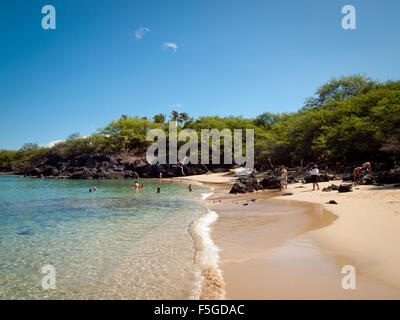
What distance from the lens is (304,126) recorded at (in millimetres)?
36938

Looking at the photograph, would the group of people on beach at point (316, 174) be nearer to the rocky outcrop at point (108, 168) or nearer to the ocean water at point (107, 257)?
the ocean water at point (107, 257)

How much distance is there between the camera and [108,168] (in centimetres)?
6562

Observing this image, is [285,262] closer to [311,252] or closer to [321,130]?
[311,252]

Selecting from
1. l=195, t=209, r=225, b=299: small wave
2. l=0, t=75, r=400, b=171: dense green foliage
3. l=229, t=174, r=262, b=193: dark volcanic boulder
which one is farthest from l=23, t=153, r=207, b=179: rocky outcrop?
l=195, t=209, r=225, b=299: small wave

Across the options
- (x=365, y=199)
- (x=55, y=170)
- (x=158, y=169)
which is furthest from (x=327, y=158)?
(x=55, y=170)

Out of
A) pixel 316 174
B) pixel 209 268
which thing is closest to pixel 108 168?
pixel 316 174

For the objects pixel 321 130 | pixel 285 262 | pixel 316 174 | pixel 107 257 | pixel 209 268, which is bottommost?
pixel 107 257

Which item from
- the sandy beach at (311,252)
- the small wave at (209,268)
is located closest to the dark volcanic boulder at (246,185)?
the sandy beach at (311,252)

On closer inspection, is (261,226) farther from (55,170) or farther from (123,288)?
(55,170)

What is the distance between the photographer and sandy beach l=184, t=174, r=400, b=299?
13.7 feet

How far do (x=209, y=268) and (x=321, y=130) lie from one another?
1345 inches

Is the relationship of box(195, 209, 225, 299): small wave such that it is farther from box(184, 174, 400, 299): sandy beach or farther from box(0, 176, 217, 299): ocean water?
box(184, 174, 400, 299): sandy beach

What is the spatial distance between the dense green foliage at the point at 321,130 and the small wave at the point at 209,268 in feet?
64.0

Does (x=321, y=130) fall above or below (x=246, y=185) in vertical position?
above
